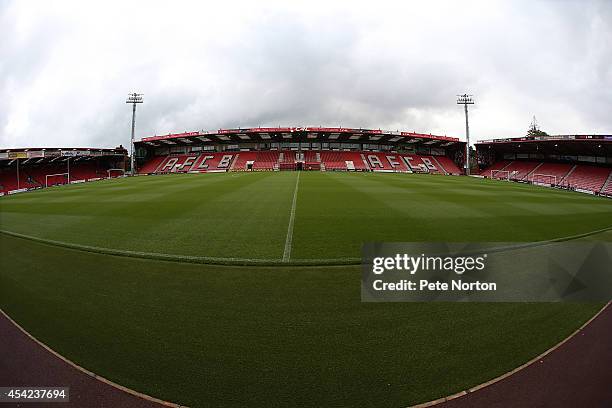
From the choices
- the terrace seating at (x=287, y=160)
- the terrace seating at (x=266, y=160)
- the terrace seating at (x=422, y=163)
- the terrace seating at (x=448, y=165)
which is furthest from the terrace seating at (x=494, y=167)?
the terrace seating at (x=266, y=160)

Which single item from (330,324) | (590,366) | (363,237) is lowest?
(590,366)

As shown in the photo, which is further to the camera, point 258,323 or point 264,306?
point 264,306

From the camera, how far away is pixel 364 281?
Answer: 5.98m

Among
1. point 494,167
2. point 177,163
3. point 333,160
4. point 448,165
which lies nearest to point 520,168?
point 494,167

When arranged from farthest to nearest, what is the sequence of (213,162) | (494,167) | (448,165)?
1. (448,165)
2. (213,162)
3. (494,167)

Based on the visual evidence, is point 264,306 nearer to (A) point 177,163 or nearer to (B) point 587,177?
(B) point 587,177

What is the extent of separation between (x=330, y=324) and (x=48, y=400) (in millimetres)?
3544

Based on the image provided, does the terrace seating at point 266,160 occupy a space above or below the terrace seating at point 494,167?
above

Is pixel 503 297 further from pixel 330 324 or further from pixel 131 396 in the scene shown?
pixel 131 396

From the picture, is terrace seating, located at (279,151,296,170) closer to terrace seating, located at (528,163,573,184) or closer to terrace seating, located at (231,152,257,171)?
terrace seating, located at (231,152,257,171)

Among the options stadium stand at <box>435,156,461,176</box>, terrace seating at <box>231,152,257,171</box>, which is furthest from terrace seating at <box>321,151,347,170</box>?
stadium stand at <box>435,156,461,176</box>

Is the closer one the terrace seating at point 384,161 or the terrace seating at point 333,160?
the terrace seating at point 333,160

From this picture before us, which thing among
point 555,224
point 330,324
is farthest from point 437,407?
point 555,224

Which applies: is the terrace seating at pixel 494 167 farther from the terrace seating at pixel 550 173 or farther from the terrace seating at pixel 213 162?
the terrace seating at pixel 213 162
